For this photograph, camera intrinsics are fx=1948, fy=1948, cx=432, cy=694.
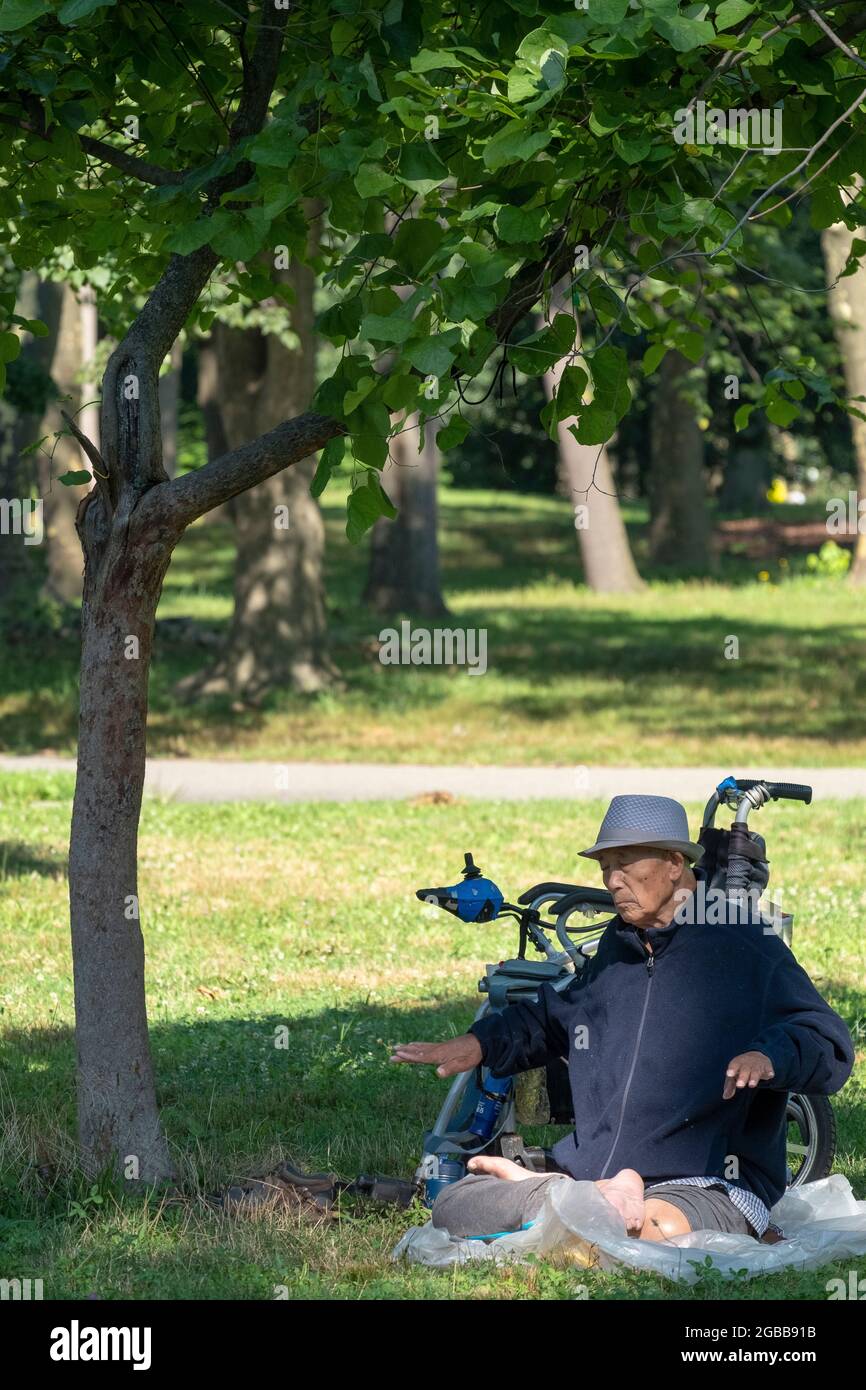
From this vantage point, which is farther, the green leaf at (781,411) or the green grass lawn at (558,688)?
the green grass lawn at (558,688)

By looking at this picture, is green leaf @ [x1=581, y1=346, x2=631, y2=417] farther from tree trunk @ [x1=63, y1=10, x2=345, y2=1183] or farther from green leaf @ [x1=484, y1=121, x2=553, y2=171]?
tree trunk @ [x1=63, y1=10, x2=345, y2=1183]

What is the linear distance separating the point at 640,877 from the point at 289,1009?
3341 mm

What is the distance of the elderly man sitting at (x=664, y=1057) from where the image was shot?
462cm

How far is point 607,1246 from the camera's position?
4461mm

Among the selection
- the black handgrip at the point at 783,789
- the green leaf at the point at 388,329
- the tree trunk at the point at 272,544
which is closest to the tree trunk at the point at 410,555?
the tree trunk at the point at 272,544

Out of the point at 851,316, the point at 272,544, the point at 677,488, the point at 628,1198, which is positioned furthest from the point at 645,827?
the point at 677,488

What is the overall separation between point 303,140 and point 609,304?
0.99 m

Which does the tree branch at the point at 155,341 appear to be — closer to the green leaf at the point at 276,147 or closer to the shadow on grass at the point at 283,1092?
the green leaf at the point at 276,147

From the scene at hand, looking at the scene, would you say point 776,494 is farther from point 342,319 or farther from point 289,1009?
point 342,319

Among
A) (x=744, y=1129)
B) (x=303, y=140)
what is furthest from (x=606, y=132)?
(x=744, y=1129)

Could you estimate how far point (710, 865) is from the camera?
5.35 metres

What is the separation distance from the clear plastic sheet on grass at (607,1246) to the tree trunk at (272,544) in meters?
12.7

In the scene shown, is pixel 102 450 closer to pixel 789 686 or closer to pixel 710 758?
pixel 710 758

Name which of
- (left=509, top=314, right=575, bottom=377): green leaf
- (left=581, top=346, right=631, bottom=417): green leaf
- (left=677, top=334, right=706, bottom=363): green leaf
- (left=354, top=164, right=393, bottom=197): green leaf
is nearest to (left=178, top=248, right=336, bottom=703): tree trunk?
(left=677, top=334, right=706, bottom=363): green leaf
